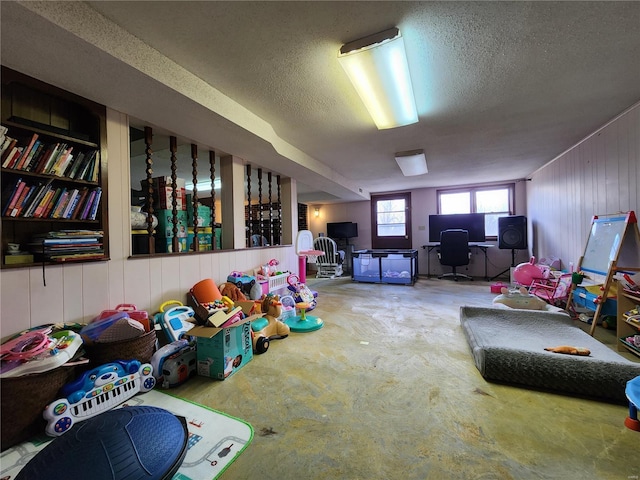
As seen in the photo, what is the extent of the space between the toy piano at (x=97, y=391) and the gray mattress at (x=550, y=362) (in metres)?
2.35

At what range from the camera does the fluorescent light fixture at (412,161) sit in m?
3.77

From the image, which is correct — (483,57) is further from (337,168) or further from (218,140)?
(337,168)

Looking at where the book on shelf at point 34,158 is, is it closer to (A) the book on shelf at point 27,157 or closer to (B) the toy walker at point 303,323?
(A) the book on shelf at point 27,157

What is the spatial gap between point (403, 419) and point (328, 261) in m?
5.32

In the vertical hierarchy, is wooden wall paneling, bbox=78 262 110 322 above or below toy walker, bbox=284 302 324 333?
above

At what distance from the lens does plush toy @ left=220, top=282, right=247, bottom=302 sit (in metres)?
2.85

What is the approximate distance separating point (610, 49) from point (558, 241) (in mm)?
3430

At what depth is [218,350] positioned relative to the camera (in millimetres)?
1863

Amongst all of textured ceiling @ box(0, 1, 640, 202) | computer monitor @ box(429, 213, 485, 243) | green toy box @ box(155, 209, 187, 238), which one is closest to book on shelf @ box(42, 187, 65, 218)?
textured ceiling @ box(0, 1, 640, 202)

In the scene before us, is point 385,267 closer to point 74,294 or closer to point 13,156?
point 74,294

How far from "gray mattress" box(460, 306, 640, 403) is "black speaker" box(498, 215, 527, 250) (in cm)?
334

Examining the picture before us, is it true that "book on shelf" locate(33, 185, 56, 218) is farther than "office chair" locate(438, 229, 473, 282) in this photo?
No

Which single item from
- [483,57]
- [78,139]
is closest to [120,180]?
[78,139]

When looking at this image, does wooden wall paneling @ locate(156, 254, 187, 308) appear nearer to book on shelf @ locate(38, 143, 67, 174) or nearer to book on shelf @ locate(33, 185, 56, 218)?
book on shelf @ locate(33, 185, 56, 218)
